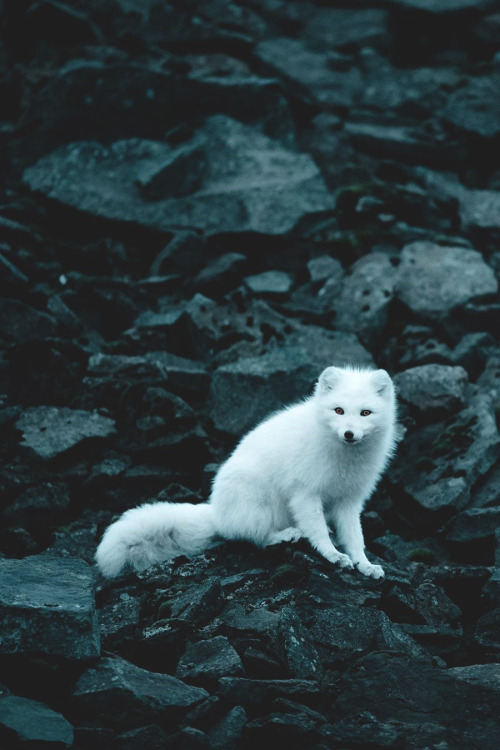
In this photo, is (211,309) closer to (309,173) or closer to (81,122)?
(309,173)

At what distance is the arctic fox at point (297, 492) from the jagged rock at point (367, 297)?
6.36m

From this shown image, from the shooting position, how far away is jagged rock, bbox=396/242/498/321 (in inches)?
626

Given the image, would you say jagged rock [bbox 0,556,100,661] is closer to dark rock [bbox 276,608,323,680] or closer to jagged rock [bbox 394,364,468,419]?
A: dark rock [bbox 276,608,323,680]

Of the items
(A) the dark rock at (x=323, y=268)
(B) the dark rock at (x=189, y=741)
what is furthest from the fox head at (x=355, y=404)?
(A) the dark rock at (x=323, y=268)

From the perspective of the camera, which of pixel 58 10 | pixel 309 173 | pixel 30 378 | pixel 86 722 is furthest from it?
pixel 58 10

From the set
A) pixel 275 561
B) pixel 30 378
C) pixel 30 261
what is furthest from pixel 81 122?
pixel 275 561

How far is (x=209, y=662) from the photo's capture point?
7242 mm

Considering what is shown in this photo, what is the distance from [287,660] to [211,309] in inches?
357

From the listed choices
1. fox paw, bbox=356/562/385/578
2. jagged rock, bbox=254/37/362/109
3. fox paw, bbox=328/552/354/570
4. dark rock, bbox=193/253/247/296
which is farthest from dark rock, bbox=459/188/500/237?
fox paw, bbox=328/552/354/570

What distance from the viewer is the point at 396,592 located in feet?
29.0

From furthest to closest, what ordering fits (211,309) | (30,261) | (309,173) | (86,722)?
(309,173)
(30,261)
(211,309)
(86,722)

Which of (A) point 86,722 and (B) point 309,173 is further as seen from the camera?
(B) point 309,173

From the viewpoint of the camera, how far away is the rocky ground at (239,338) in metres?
6.85

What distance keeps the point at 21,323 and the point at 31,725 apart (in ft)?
30.7
